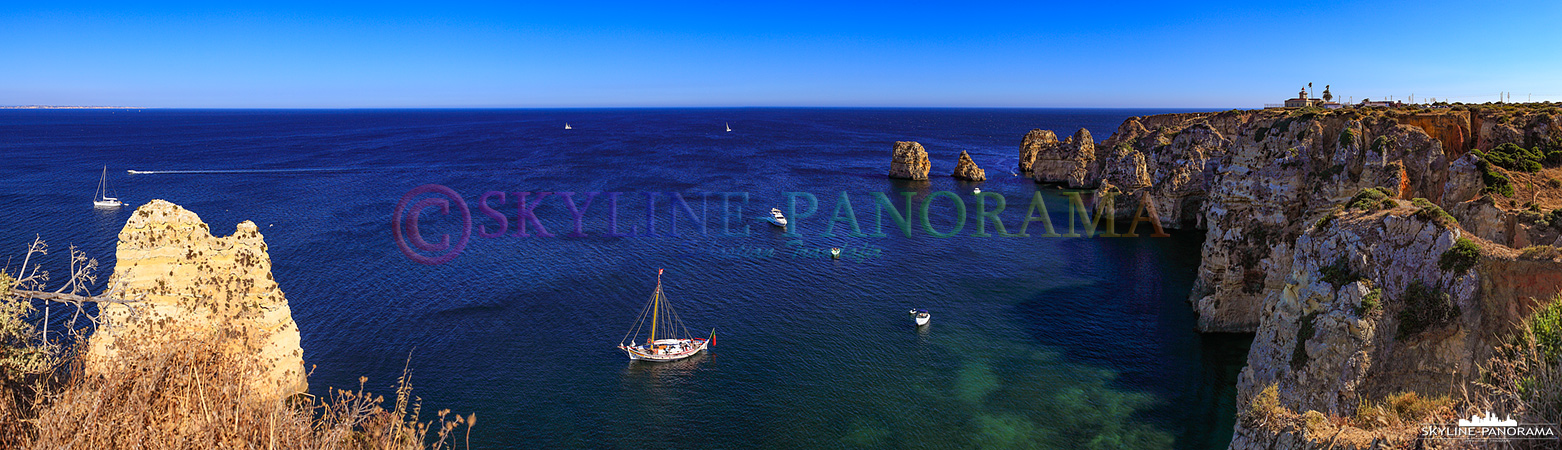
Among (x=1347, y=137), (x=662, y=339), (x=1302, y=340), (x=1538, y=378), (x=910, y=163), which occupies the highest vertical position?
(x=1347, y=137)

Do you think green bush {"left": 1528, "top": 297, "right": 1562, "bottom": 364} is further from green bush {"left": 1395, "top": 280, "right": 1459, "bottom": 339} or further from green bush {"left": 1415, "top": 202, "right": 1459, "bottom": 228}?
green bush {"left": 1415, "top": 202, "right": 1459, "bottom": 228}

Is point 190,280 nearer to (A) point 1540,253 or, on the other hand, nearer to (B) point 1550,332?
(B) point 1550,332

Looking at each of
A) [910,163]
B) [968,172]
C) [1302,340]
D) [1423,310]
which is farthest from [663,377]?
[968,172]

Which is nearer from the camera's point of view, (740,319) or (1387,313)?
(1387,313)

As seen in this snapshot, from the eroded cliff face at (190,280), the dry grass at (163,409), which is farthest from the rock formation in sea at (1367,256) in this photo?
the eroded cliff face at (190,280)

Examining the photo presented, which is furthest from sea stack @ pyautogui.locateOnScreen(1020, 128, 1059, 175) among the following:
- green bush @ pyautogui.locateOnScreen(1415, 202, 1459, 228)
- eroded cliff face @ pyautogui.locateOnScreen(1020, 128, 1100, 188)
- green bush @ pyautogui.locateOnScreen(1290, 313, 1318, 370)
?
green bush @ pyautogui.locateOnScreen(1415, 202, 1459, 228)

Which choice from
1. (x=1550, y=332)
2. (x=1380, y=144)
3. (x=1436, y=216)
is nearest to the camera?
(x=1550, y=332)

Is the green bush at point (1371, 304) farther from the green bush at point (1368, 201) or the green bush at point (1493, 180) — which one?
the green bush at point (1493, 180)

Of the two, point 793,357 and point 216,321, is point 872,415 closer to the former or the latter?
point 793,357
